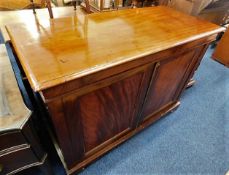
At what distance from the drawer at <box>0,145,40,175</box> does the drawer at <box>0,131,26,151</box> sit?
48mm

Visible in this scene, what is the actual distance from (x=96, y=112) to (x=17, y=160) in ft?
1.41

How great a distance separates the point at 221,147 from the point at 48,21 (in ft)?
5.39

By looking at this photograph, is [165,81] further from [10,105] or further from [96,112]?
[10,105]

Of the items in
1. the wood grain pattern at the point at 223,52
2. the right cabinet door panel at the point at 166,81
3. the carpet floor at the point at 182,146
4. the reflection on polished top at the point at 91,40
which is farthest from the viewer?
the wood grain pattern at the point at 223,52

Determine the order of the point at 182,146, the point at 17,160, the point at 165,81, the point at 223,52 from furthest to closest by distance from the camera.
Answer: the point at 223,52 < the point at 182,146 < the point at 165,81 < the point at 17,160

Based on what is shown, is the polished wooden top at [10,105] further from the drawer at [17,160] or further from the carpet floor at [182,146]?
the carpet floor at [182,146]

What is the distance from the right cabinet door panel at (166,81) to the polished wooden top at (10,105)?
0.71m

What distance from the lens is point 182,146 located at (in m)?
1.34

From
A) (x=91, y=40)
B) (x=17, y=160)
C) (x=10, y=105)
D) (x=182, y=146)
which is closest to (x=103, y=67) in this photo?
(x=91, y=40)

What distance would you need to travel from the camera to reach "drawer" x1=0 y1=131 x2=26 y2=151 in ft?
2.02

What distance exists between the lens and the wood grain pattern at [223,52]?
2.26 m

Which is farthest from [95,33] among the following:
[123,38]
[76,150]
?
[76,150]

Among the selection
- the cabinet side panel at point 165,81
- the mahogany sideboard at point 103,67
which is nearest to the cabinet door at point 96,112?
the mahogany sideboard at point 103,67

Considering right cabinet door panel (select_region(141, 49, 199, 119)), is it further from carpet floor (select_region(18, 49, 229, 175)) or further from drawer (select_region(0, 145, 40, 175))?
drawer (select_region(0, 145, 40, 175))
